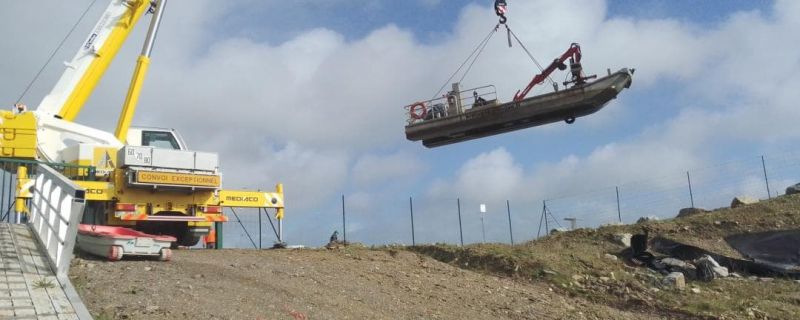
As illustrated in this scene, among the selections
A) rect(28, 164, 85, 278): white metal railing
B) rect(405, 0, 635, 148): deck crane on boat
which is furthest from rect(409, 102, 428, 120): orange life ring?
rect(28, 164, 85, 278): white metal railing

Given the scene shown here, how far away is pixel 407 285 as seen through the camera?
1073 centimetres

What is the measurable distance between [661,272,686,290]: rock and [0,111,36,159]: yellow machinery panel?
1326cm

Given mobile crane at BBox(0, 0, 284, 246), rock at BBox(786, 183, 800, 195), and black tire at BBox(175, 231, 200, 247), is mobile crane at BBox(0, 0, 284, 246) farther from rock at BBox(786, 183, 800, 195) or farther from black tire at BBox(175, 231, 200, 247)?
rock at BBox(786, 183, 800, 195)

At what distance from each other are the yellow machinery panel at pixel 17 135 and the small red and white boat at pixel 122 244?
5717 millimetres

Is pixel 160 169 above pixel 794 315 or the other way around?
above

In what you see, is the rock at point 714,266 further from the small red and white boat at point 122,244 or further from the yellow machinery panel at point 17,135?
the yellow machinery panel at point 17,135

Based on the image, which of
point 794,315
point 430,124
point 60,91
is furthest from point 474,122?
point 60,91

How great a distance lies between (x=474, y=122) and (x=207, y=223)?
671cm

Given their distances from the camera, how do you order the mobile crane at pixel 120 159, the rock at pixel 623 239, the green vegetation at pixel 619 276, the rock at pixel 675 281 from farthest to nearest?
the rock at pixel 623 239 → the mobile crane at pixel 120 159 → the rock at pixel 675 281 → the green vegetation at pixel 619 276

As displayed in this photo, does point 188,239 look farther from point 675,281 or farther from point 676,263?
point 676,263

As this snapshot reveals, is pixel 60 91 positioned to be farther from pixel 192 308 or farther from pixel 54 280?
pixel 192 308

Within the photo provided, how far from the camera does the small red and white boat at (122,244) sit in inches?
372

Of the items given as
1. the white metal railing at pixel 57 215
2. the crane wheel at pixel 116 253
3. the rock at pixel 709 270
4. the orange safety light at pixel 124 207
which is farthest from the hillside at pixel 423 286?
the orange safety light at pixel 124 207

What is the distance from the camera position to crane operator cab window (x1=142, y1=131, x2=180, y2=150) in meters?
16.4
